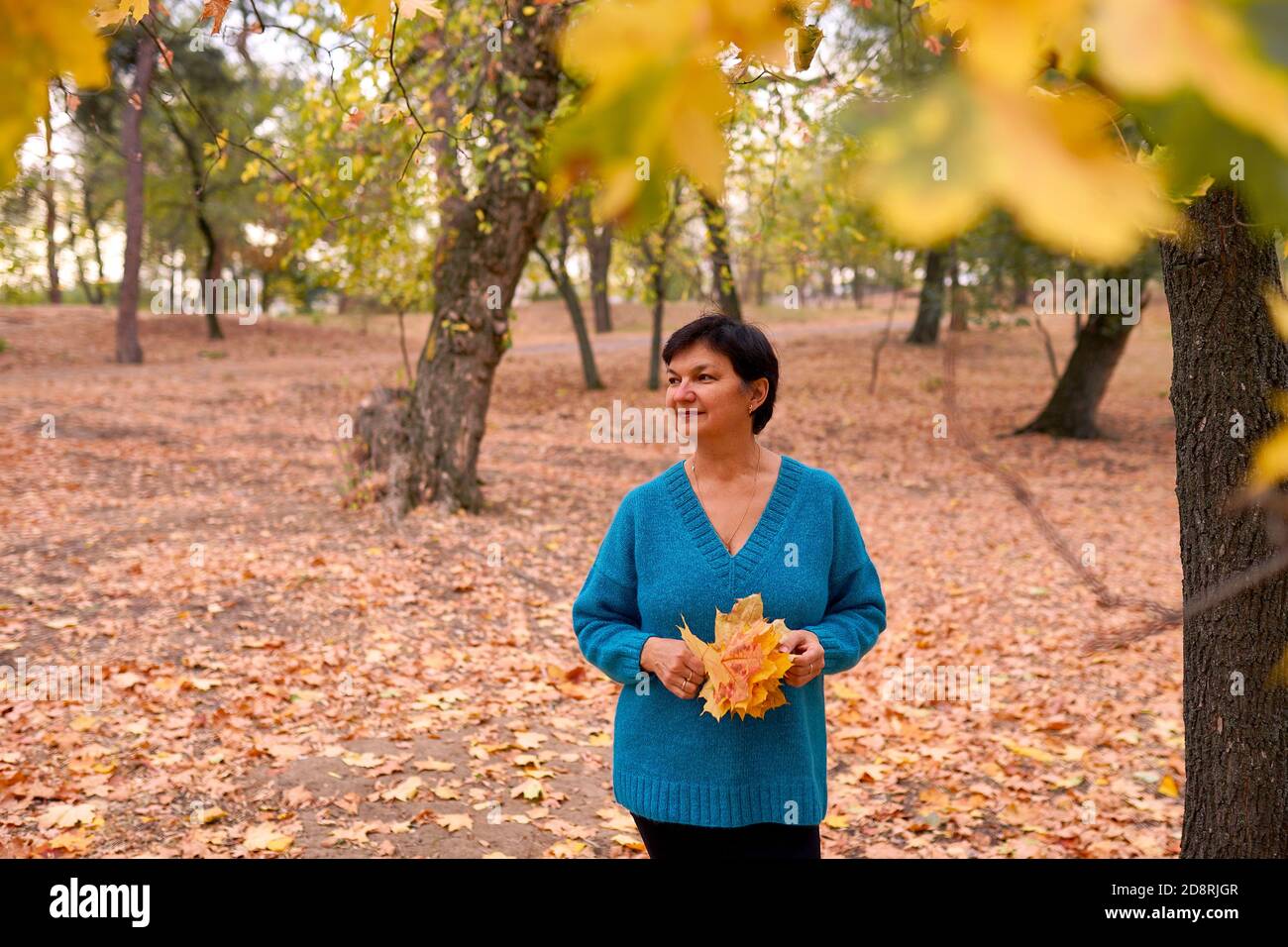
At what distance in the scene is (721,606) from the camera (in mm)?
2457

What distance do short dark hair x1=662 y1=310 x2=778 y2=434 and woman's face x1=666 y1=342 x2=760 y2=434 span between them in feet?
0.05

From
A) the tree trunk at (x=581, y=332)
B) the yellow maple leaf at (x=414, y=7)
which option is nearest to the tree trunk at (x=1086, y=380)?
the tree trunk at (x=581, y=332)

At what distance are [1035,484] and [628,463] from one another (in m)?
5.52

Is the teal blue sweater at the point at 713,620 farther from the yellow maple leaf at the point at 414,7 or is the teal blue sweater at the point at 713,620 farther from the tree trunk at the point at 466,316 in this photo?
the tree trunk at the point at 466,316

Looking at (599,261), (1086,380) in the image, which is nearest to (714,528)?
(1086,380)

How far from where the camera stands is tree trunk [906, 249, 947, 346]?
19.7 metres

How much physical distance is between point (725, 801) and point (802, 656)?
398 millimetres

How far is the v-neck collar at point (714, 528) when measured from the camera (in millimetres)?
2486

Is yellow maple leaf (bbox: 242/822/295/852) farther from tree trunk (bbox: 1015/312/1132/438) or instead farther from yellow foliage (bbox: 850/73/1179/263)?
tree trunk (bbox: 1015/312/1132/438)

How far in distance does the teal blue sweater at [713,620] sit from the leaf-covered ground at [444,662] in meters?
1.39

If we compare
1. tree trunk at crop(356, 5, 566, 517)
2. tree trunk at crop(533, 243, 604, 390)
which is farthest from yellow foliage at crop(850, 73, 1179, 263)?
tree trunk at crop(533, 243, 604, 390)

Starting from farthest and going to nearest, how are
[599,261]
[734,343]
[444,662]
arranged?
[599,261] → [444,662] → [734,343]

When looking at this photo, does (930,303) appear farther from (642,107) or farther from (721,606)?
(642,107)

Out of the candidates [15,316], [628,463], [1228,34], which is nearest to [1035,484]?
[628,463]
